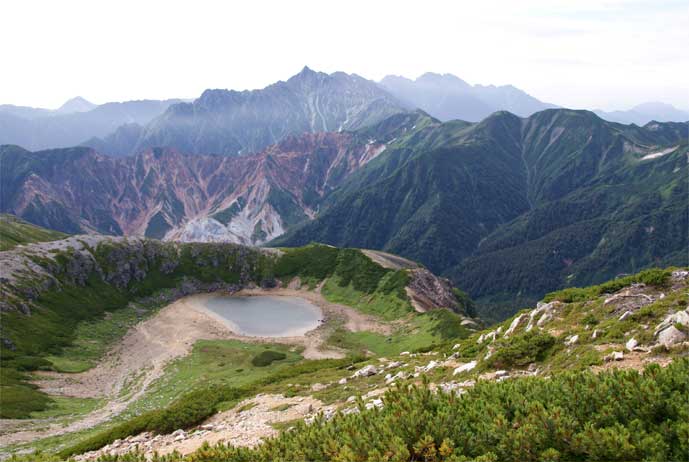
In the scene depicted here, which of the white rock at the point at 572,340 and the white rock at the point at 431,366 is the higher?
the white rock at the point at 572,340

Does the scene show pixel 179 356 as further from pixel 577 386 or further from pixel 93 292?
pixel 577 386

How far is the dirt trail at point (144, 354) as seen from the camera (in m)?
51.0

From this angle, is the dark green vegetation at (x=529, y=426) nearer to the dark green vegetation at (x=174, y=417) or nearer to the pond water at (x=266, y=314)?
the dark green vegetation at (x=174, y=417)

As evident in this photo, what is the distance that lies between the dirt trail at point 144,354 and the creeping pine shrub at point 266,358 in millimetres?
6081

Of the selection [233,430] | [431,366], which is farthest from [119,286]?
[431,366]

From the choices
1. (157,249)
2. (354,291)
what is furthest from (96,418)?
(157,249)

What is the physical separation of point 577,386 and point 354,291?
117 meters

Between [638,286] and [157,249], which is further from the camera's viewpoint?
[157,249]

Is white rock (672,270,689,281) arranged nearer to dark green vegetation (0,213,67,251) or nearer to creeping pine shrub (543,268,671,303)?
creeping pine shrub (543,268,671,303)

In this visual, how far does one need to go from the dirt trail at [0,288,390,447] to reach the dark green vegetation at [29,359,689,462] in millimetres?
48063

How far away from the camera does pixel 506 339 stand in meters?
29.4

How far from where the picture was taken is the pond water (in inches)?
4129

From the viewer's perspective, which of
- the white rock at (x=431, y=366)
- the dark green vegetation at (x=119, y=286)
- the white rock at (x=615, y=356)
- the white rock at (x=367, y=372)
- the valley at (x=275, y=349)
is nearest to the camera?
the white rock at (x=615, y=356)

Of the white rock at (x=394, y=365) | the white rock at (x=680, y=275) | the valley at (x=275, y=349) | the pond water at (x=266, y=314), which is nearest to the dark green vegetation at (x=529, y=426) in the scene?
the valley at (x=275, y=349)
